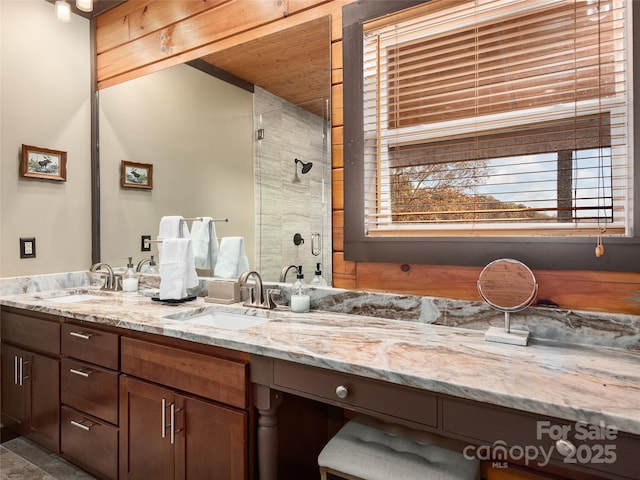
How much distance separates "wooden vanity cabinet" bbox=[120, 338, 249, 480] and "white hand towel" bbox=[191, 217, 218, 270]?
680 mm

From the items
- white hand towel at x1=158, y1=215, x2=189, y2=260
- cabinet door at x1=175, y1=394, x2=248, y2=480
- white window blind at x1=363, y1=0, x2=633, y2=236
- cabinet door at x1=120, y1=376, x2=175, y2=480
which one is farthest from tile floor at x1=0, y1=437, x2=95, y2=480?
white window blind at x1=363, y1=0, x2=633, y2=236

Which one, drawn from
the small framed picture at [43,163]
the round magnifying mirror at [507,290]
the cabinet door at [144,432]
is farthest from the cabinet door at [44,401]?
the round magnifying mirror at [507,290]

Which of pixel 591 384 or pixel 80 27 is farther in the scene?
pixel 80 27

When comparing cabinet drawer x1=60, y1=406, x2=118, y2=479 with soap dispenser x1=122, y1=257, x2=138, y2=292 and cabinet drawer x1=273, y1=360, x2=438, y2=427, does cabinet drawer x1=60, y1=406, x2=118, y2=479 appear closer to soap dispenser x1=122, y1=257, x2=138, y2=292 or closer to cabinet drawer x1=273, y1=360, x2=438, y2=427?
soap dispenser x1=122, y1=257, x2=138, y2=292

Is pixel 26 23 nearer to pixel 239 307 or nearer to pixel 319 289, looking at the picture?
pixel 239 307

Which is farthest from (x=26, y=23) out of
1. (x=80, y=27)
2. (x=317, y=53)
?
(x=317, y=53)

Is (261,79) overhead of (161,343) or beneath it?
overhead

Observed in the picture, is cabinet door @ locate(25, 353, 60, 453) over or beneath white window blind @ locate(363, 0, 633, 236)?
beneath

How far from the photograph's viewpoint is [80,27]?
268 centimetres

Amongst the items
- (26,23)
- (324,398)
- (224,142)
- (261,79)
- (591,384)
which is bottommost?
(324,398)

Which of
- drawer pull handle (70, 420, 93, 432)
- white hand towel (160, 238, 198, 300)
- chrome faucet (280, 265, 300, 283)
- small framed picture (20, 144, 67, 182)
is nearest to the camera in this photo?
drawer pull handle (70, 420, 93, 432)

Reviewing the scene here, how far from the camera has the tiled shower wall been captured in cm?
182

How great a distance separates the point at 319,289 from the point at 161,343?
2.32 ft

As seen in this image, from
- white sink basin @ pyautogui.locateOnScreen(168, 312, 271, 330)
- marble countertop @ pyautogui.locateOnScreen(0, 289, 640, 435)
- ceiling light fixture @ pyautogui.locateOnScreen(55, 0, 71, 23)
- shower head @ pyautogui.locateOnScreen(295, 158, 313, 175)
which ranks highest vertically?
ceiling light fixture @ pyautogui.locateOnScreen(55, 0, 71, 23)
